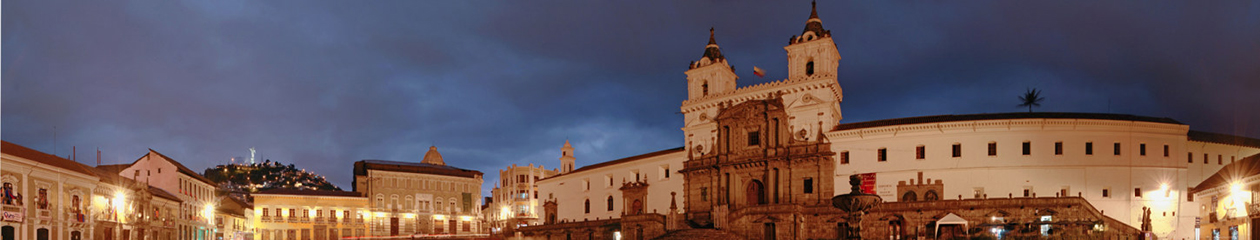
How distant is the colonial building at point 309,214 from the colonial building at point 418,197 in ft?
5.32

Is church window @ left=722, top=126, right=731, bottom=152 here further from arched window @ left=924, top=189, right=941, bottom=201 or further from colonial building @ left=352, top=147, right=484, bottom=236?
colonial building @ left=352, top=147, right=484, bottom=236

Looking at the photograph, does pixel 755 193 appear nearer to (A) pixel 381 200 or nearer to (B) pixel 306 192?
(A) pixel 381 200

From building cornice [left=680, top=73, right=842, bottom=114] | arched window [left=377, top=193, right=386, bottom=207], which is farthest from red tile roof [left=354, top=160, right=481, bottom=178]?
building cornice [left=680, top=73, right=842, bottom=114]

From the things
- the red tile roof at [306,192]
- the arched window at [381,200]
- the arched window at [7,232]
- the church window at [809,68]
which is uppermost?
the church window at [809,68]

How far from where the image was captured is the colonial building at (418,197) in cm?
8644

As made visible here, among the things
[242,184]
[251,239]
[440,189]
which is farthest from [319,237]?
[242,184]

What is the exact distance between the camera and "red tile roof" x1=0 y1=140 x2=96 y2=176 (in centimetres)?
3731

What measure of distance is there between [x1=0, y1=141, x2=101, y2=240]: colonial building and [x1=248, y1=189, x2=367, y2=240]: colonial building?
36.2 m

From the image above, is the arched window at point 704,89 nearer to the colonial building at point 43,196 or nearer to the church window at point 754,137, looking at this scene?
the church window at point 754,137

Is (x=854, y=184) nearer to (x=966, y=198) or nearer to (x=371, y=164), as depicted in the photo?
(x=966, y=198)

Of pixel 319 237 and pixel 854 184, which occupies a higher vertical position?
pixel 854 184

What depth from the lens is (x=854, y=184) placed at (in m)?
24.3

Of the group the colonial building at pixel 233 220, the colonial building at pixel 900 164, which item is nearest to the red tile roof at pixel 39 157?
the colonial building at pixel 233 220

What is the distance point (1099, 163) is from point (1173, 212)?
473 cm
